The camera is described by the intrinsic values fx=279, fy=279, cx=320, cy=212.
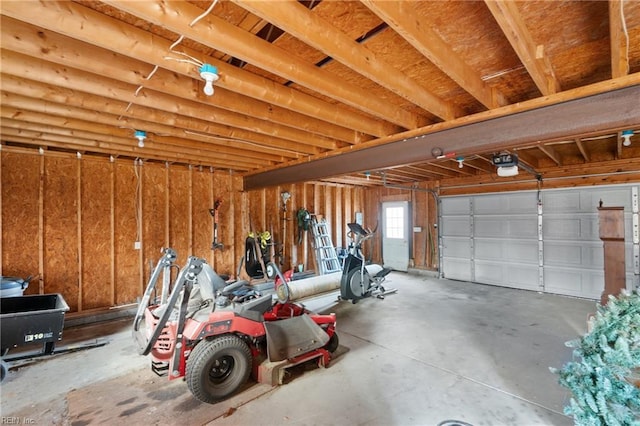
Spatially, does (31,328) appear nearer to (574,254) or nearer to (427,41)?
(427,41)

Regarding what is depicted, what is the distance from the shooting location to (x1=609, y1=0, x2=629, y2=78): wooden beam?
135cm

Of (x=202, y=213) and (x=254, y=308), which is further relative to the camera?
(x=202, y=213)

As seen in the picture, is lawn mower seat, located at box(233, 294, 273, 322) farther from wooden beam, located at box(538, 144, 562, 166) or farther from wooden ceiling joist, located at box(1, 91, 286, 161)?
wooden beam, located at box(538, 144, 562, 166)

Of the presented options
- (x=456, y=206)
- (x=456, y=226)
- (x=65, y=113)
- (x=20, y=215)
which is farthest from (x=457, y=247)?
(x=20, y=215)

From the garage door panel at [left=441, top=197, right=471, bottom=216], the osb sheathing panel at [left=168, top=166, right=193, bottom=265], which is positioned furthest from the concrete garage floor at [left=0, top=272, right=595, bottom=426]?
the garage door panel at [left=441, top=197, right=471, bottom=216]

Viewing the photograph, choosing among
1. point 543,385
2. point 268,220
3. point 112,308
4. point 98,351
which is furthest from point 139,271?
point 543,385

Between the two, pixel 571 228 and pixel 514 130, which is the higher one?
pixel 514 130

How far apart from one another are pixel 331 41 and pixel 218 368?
2690 mm

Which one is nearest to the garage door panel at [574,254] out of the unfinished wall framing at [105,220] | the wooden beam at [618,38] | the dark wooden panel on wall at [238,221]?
the wooden beam at [618,38]

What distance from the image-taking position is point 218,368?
8.10ft

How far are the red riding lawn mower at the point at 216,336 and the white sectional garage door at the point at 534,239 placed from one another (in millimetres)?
5165

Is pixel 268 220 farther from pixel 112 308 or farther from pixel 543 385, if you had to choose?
pixel 543 385

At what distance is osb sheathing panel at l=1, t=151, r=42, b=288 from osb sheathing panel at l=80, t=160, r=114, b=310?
0.51 m

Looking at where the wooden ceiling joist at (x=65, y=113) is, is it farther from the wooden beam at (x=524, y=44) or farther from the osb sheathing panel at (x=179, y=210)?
the wooden beam at (x=524, y=44)
